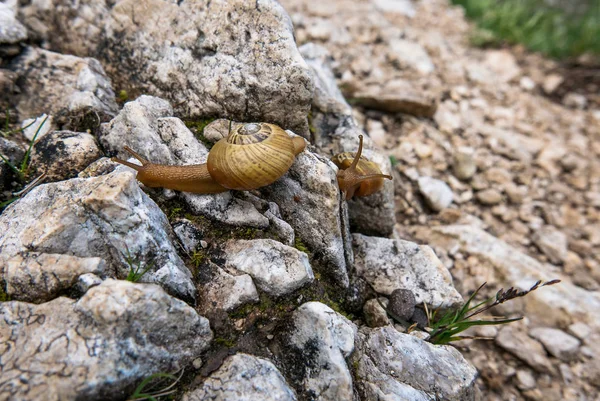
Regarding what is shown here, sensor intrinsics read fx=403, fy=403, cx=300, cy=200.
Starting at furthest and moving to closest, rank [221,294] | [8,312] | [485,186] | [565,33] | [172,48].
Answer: [565,33]
[485,186]
[172,48]
[221,294]
[8,312]

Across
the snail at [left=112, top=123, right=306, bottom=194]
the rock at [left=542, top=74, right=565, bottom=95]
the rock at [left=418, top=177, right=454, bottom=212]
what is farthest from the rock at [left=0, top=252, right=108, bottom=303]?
the rock at [left=542, top=74, right=565, bottom=95]

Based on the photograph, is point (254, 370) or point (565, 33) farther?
point (565, 33)

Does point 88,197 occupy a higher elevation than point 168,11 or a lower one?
lower

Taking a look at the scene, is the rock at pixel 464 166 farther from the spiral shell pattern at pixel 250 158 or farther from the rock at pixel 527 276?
the spiral shell pattern at pixel 250 158

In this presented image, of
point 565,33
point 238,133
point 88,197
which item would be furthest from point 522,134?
point 88,197

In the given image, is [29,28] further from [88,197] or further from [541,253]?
[541,253]

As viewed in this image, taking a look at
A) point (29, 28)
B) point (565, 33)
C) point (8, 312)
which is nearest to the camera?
point (8, 312)

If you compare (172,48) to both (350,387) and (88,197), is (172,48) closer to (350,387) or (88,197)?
(88,197)

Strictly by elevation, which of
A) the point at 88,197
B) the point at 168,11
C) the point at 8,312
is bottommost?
the point at 8,312

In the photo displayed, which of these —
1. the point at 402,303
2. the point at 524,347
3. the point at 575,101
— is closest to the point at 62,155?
the point at 402,303
